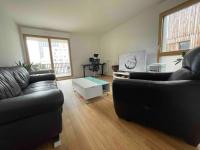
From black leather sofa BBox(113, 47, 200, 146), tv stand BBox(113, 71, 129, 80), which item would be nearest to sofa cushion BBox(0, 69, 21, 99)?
black leather sofa BBox(113, 47, 200, 146)

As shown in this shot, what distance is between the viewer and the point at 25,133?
825 millimetres

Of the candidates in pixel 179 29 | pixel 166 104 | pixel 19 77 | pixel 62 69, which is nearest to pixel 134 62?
pixel 179 29

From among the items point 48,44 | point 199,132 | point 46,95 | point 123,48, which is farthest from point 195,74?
point 48,44

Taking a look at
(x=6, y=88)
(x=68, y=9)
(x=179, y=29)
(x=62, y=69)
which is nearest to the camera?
(x=6, y=88)

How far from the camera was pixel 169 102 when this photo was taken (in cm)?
95

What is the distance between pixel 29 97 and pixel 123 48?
3.99 metres

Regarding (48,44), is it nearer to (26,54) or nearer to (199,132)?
(26,54)

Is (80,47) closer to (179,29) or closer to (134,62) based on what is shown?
(134,62)

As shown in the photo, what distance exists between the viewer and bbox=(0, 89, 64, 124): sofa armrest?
0.72 meters

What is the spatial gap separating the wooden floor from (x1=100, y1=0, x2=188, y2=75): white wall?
2.54 meters

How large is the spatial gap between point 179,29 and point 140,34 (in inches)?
43.7

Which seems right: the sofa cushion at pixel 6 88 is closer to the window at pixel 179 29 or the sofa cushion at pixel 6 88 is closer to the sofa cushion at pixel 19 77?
the sofa cushion at pixel 19 77

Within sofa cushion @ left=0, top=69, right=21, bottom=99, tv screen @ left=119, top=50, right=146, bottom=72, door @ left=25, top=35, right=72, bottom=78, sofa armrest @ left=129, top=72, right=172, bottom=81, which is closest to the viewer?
sofa cushion @ left=0, top=69, right=21, bottom=99

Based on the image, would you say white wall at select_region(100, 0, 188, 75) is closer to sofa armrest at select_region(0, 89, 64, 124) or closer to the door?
the door
